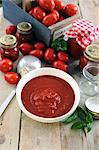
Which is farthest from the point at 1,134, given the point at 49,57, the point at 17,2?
the point at 17,2

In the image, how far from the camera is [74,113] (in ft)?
2.84

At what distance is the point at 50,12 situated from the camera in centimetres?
109

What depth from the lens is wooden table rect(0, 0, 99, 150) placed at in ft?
2.59

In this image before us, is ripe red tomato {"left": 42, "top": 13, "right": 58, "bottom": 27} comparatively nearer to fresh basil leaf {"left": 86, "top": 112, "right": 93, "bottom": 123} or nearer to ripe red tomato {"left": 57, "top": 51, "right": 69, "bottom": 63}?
ripe red tomato {"left": 57, "top": 51, "right": 69, "bottom": 63}

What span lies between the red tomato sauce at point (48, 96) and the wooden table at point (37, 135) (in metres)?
0.04

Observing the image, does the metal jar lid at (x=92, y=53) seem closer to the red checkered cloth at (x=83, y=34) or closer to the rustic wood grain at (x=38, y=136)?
the red checkered cloth at (x=83, y=34)

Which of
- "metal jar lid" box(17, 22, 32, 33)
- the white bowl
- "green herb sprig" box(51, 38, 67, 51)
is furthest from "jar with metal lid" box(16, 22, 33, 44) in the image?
the white bowl

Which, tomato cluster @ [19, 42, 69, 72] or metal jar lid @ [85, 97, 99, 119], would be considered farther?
tomato cluster @ [19, 42, 69, 72]

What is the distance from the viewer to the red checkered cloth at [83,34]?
1021mm

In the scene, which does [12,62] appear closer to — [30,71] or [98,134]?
[30,71]

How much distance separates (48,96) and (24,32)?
32cm

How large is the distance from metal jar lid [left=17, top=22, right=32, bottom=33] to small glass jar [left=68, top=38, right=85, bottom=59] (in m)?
0.16

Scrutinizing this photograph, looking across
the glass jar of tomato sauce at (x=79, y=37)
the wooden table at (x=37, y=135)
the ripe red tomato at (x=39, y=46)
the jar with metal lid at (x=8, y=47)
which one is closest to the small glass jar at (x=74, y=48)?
the glass jar of tomato sauce at (x=79, y=37)

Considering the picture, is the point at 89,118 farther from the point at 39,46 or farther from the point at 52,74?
the point at 39,46
